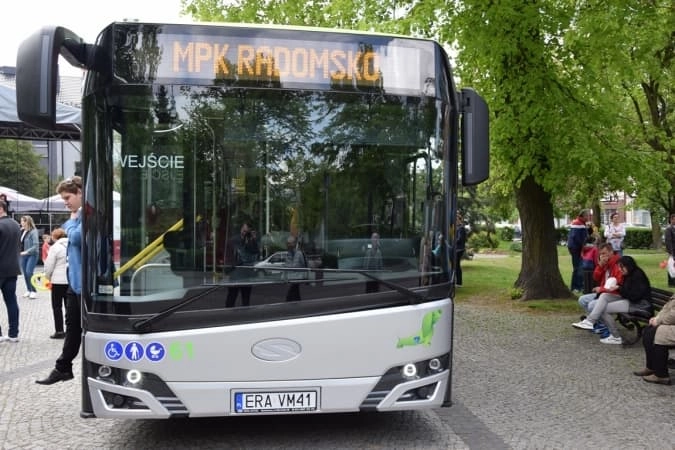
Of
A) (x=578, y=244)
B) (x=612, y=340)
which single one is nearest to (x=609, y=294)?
(x=612, y=340)

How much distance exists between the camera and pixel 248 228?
16.1 feet

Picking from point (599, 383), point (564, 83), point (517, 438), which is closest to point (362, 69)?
point (517, 438)

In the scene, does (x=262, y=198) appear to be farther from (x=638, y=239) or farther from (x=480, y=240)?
(x=638, y=239)

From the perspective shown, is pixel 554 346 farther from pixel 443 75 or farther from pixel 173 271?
pixel 173 271

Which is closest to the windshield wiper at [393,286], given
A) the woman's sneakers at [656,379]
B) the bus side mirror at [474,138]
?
the bus side mirror at [474,138]

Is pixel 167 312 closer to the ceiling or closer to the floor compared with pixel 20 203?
closer to the floor

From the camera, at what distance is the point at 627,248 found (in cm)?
4772

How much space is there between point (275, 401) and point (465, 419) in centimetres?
209

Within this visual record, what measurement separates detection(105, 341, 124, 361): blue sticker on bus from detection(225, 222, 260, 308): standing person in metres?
0.73

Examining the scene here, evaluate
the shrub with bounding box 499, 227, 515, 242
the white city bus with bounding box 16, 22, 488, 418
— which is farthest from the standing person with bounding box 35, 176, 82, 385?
the shrub with bounding box 499, 227, 515, 242

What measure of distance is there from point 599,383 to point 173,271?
16.6 ft

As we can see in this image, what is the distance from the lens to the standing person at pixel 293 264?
191 inches

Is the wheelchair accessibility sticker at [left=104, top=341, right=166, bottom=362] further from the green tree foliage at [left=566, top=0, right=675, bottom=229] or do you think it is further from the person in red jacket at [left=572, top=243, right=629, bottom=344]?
the green tree foliage at [left=566, top=0, right=675, bottom=229]

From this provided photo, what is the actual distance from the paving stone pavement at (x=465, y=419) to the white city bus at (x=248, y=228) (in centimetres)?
74
